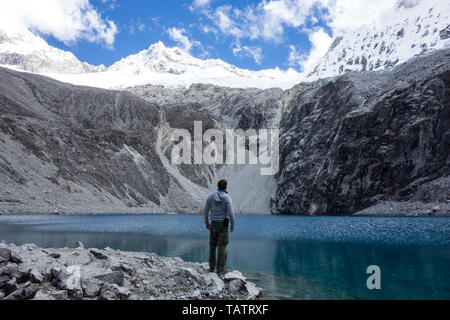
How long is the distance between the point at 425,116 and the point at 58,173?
79.5 m

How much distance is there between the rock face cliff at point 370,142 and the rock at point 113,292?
66356 mm

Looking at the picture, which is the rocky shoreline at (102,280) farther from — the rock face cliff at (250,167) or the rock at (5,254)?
the rock face cliff at (250,167)

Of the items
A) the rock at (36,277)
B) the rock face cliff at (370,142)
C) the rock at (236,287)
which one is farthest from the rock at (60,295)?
the rock face cliff at (370,142)

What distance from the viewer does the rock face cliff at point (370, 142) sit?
71.0 m

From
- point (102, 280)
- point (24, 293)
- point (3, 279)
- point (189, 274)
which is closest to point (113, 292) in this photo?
point (102, 280)

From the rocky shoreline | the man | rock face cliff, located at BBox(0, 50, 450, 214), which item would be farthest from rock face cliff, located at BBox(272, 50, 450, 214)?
the rocky shoreline

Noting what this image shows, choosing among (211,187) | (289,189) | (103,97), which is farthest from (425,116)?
(103,97)

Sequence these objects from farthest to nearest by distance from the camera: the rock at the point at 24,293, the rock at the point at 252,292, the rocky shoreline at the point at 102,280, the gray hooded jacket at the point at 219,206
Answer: the gray hooded jacket at the point at 219,206 < the rock at the point at 252,292 < the rocky shoreline at the point at 102,280 < the rock at the point at 24,293

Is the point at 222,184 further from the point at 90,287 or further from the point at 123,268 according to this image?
the point at 90,287

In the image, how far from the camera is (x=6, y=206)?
61.2 metres

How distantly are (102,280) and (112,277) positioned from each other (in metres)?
0.26

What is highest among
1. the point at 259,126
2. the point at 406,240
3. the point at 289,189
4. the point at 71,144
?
the point at 259,126

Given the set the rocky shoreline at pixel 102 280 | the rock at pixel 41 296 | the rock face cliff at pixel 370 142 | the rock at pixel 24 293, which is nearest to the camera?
the rock at pixel 24 293
